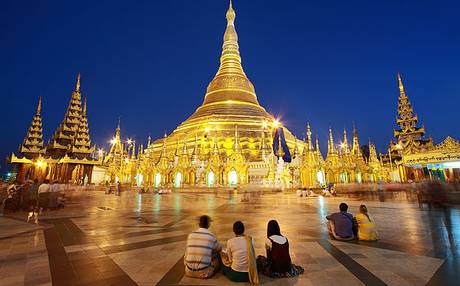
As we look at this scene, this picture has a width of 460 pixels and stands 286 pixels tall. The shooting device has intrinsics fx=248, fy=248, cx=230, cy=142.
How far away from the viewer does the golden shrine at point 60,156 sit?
3809 centimetres

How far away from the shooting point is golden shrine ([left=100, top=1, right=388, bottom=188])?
28359 mm

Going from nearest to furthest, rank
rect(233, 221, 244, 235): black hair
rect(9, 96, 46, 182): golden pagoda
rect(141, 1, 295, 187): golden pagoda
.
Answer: rect(233, 221, 244, 235): black hair
rect(141, 1, 295, 187): golden pagoda
rect(9, 96, 46, 182): golden pagoda

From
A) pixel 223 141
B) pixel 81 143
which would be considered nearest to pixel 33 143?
pixel 81 143

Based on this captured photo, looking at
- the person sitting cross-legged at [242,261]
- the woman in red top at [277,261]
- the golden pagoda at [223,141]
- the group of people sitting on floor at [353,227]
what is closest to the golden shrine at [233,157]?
the golden pagoda at [223,141]

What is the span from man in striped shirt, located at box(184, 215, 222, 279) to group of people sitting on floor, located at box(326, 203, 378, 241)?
3.70 m

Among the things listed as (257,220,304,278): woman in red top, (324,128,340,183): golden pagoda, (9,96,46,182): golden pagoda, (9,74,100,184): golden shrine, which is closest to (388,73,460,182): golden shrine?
(324,128,340,183): golden pagoda

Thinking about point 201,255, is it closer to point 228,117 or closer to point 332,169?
point 332,169

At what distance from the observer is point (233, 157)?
2920 centimetres

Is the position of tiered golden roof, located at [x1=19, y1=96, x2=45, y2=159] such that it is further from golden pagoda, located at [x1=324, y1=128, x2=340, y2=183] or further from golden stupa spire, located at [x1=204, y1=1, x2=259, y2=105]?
golden pagoda, located at [x1=324, y1=128, x2=340, y2=183]

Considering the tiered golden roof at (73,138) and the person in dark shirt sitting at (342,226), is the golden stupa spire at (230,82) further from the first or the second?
the person in dark shirt sitting at (342,226)

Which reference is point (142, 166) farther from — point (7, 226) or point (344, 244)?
point (344, 244)

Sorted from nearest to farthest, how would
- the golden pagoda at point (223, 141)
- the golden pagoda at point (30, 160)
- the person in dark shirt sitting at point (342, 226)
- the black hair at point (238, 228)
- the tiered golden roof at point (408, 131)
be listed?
Answer: the black hair at point (238, 228), the person in dark shirt sitting at point (342, 226), the golden pagoda at point (223, 141), the tiered golden roof at point (408, 131), the golden pagoda at point (30, 160)

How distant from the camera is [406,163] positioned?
99.5 feet

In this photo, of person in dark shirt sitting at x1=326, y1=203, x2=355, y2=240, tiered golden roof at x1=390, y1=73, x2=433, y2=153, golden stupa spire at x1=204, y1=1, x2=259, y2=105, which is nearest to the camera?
person in dark shirt sitting at x1=326, y1=203, x2=355, y2=240
